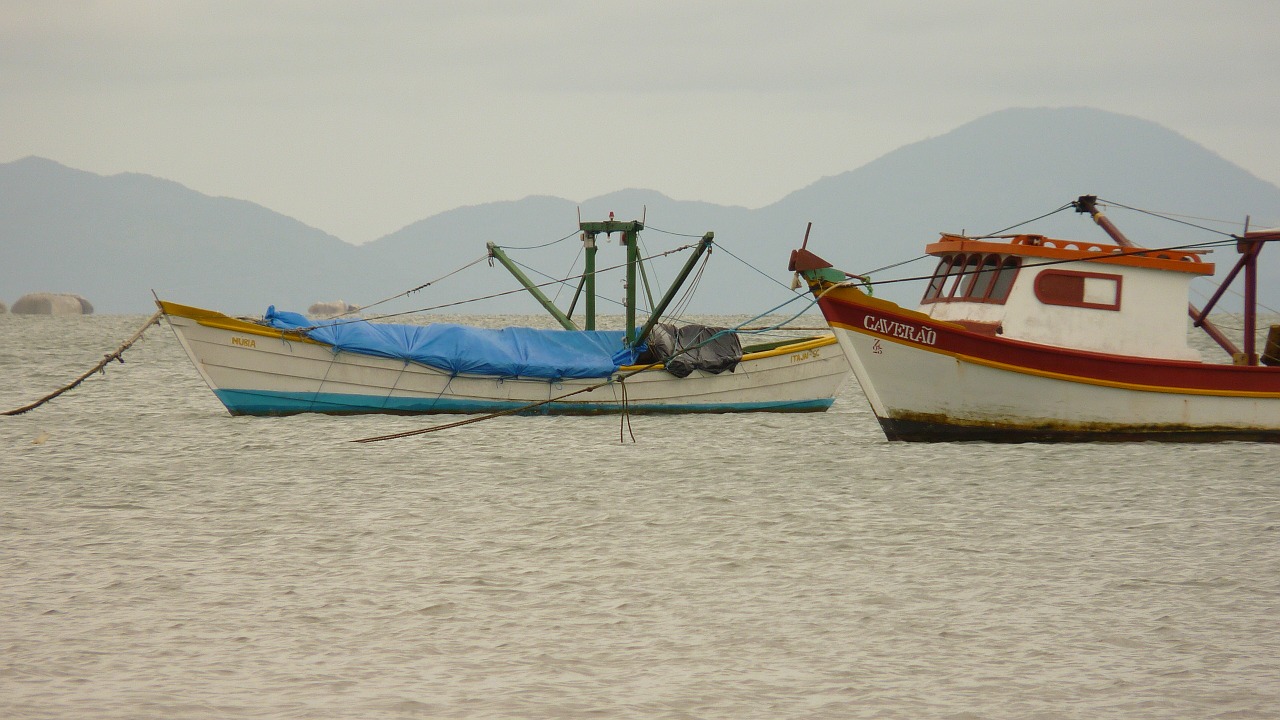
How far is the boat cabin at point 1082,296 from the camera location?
63.5ft

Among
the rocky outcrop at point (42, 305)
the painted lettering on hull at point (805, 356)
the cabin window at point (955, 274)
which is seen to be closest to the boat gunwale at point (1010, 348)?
the cabin window at point (955, 274)

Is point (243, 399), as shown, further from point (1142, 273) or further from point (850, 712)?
point (850, 712)

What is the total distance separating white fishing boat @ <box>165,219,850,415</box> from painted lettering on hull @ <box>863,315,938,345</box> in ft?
16.0

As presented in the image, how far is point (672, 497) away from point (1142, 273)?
8.60m

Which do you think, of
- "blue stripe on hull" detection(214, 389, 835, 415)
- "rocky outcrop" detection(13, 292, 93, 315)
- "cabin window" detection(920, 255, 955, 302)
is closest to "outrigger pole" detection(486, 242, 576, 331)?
"blue stripe on hull" detection(214, 389, 835, 415)

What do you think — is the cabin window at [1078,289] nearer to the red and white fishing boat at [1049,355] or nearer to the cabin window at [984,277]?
the red and white fishing boat at [1049,355]

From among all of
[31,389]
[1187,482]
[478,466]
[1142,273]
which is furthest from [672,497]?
[31,389]

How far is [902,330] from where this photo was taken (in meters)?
18.7

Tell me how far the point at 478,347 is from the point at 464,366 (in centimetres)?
55

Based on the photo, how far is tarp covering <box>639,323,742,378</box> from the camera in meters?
24.8

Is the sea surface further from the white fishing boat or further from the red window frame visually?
the red window frame

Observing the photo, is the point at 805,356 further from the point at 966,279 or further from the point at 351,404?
the point at 351,404

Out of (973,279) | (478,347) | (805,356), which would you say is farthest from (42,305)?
(973,279)

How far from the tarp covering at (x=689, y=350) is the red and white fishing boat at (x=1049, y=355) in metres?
5.49
